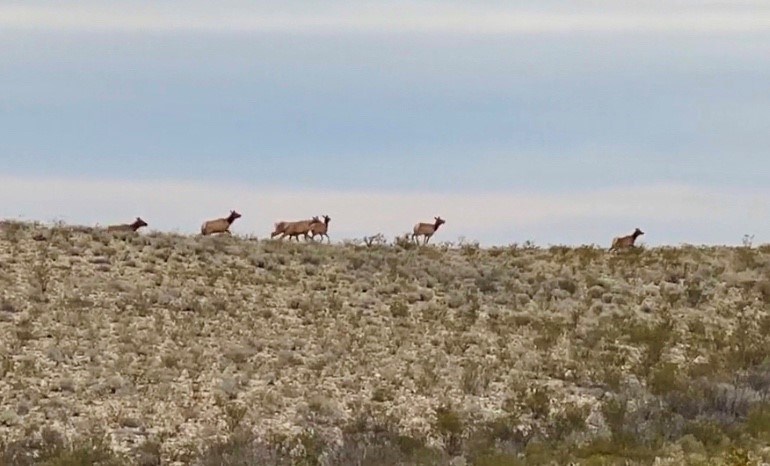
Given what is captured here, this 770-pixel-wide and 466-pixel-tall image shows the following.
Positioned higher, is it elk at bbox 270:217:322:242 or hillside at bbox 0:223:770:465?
elk at bbox 270:217:322:242

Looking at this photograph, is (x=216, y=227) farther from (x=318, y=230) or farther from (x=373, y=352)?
(x=373, y=352)

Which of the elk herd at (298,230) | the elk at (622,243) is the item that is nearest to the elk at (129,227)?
the elk herd at (298,230)

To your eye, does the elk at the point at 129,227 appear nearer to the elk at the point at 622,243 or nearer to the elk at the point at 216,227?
the elk at the point at 216,227

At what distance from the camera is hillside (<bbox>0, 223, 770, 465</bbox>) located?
55.4 feet

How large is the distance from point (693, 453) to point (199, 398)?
25.3 ft

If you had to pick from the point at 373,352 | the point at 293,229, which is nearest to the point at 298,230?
the point at 293,229

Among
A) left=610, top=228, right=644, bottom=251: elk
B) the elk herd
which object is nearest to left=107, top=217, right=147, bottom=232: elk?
the elk herd

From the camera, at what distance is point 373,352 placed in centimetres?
2325

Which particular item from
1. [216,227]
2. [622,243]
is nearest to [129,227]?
[216,227]

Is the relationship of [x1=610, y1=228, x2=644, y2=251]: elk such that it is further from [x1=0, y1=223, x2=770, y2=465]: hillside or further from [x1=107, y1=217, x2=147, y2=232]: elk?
[x1=107, y1=217, x2=147, y2=232]: elk

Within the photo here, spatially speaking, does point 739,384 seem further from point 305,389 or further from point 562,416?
point 305,389

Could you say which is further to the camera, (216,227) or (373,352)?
(216,227)

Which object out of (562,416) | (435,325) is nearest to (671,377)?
(562,416)

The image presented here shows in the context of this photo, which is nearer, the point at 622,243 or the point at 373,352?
the point at 373,352
